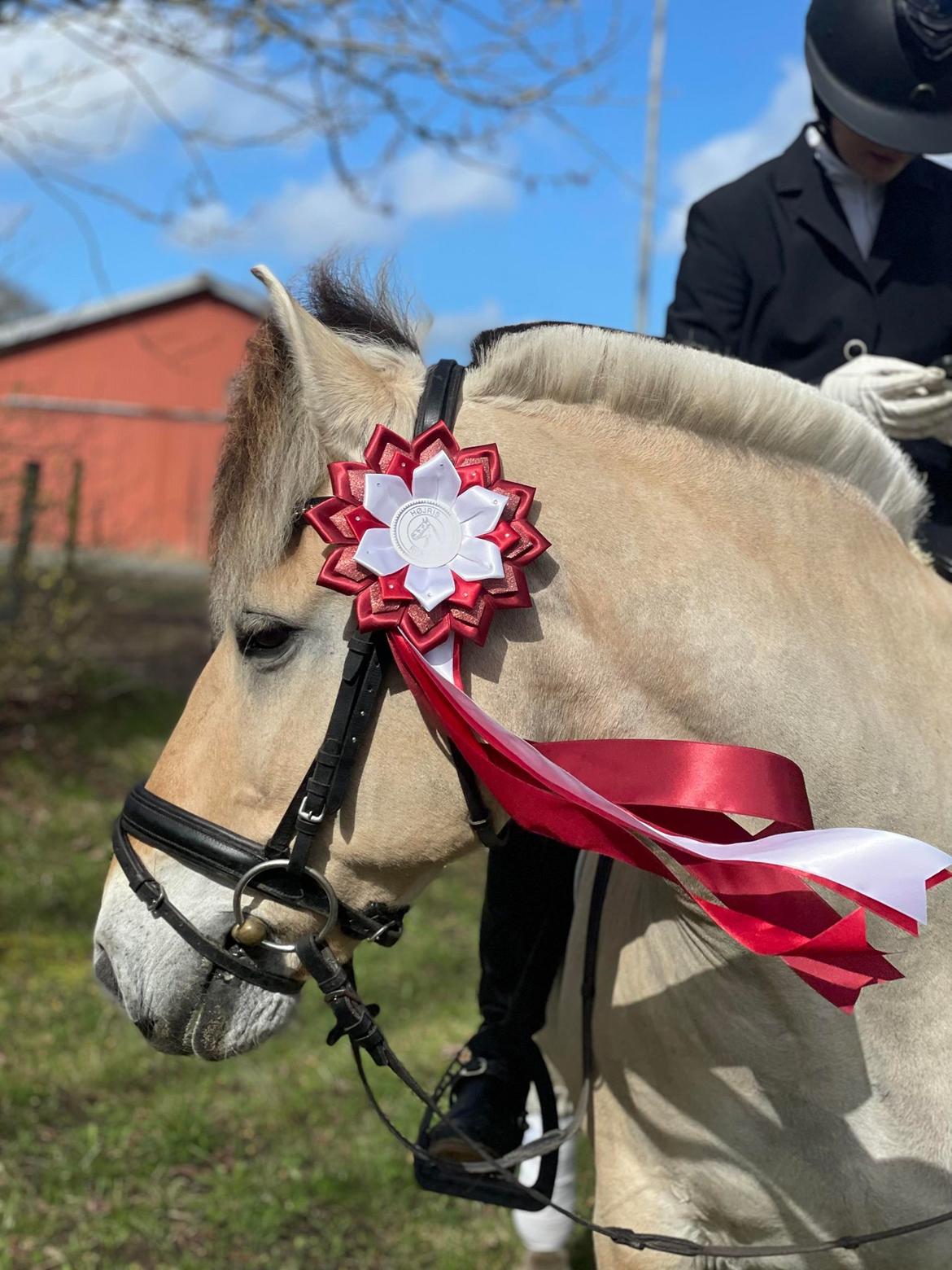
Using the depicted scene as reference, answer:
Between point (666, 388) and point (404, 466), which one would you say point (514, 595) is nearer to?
point (404, 466)

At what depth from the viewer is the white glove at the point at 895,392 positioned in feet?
7.83

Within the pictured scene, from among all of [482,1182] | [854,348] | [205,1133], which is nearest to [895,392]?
[854,348]

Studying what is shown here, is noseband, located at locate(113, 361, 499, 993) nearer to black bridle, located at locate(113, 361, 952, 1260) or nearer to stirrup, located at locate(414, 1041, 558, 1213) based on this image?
black bridle, located at locate(113, 361, 952, 1260)

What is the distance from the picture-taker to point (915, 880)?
166cm

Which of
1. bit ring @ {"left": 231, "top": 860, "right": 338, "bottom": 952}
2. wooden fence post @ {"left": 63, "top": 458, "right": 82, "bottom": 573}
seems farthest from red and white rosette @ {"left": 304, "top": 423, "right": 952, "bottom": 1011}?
wooden fence post @ {"left": 63, "top": 458, "right": 82, "bottom": 573}

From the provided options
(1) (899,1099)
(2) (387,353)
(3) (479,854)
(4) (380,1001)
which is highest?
(2) (387,353)

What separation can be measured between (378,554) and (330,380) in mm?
288

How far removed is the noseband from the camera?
1.75 metres

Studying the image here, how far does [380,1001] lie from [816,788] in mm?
3967

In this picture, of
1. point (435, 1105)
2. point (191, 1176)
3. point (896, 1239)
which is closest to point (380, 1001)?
point (191, 1176)

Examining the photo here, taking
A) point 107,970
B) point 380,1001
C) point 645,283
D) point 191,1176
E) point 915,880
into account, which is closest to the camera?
point 915,880

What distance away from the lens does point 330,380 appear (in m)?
1.78

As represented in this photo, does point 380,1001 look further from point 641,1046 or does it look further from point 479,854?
point 641,1046

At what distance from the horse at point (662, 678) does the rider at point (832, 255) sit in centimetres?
77
